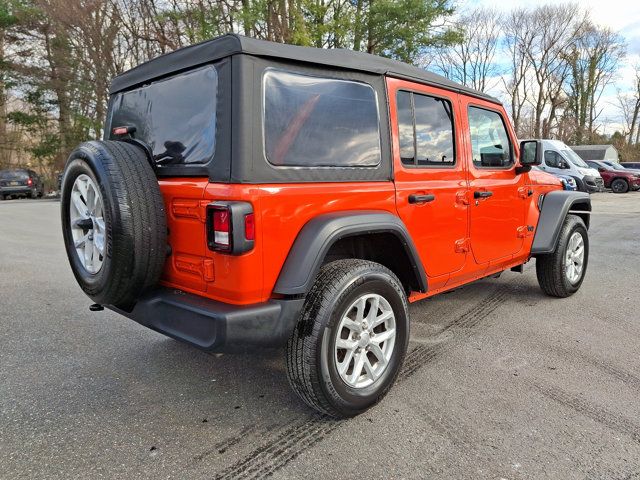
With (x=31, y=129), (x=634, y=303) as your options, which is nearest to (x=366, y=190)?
(x=634, y=303)

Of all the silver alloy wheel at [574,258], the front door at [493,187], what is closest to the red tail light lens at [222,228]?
the front door at [493,187]

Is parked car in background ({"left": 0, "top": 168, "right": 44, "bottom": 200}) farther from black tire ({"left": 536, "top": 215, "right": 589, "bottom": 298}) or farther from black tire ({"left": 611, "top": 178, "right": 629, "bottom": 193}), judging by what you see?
black tire ({"left": 611, "top": 178, "right": 629, "bottom": 193})

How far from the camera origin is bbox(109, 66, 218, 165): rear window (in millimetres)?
2426

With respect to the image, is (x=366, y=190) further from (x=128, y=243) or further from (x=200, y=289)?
(x=128, y=243)

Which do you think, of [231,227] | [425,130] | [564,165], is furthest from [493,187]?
→ [564,165]

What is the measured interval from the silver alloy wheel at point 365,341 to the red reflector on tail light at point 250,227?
67 cm

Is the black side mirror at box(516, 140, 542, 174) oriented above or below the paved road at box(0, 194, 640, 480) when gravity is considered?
above

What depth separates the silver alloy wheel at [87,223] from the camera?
8.21 feet

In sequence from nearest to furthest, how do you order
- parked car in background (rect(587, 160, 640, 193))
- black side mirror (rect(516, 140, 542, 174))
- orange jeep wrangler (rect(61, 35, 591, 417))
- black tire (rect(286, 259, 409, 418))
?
orange jeep wrangler (rect(61, 35, 591, 417)), black tire (rect(286, 259, 409, 418)), black side mirror (rect(516, 140, 542, 174)), parked car in background (rect(587, 160, 640, 193))

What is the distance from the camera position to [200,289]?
2.42 metres

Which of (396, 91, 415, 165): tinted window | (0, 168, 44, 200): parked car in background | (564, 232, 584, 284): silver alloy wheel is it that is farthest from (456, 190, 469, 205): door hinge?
(0, 168, 44, 200): parked car in background

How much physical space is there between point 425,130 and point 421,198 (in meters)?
0.52

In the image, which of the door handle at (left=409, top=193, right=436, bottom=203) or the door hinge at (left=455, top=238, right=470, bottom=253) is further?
the door hinge at (left=455, top=238, right=470, bottom=253)

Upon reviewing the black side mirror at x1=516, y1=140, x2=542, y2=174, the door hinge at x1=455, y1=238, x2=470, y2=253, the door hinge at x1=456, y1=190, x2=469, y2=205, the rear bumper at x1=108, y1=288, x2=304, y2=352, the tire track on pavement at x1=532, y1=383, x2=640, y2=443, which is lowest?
the tire track on pavement at x1=532, y1=383, x2=640, y2=443
